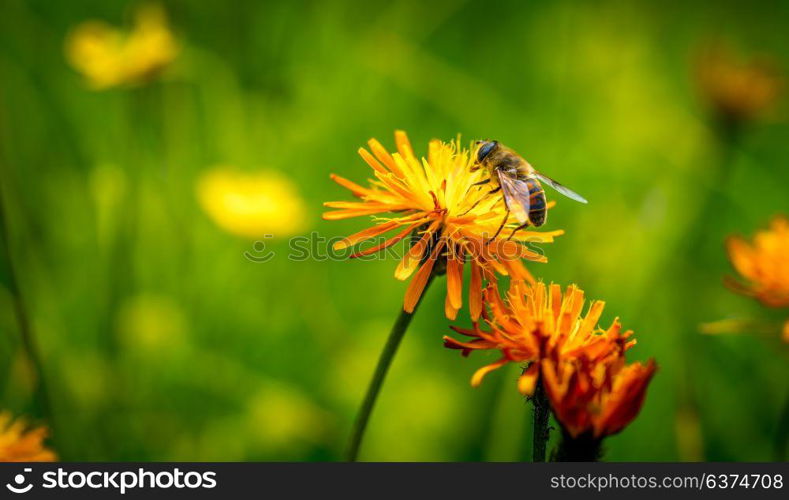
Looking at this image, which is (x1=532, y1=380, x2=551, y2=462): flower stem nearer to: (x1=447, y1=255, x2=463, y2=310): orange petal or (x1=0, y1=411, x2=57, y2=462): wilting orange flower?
(x1=447, y1=255, x2=463, y2=310): orange petal

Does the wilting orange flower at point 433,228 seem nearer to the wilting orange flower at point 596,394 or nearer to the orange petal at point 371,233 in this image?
the orange petal at point 371,233

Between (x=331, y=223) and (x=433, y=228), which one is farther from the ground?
(x=331, y=223)

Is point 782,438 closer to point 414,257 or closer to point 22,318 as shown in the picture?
point 414,257

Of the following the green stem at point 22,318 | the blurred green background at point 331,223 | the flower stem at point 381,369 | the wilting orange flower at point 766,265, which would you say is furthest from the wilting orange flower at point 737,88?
the green stem at point 22,318

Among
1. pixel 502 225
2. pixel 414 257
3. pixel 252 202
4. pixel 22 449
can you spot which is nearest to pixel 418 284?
pixel 414 257

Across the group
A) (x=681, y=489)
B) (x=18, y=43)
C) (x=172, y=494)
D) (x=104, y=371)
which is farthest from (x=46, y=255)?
(x=681, y=489)

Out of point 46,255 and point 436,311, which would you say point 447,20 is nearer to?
point 436,311
